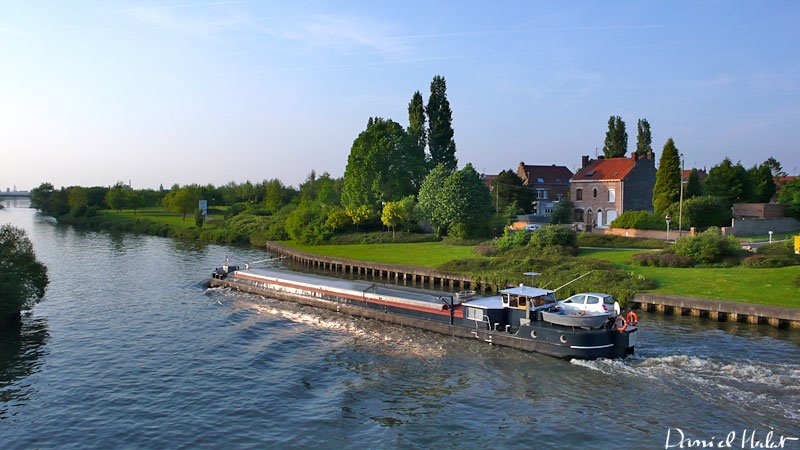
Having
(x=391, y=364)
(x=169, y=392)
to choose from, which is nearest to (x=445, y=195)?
(x=391, y=364)

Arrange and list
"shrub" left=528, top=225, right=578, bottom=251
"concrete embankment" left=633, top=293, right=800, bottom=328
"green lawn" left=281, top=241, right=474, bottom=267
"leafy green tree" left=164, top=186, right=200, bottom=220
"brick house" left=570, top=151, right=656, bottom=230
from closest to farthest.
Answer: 1. "concrete embankment" left=633, top=293, right=800, bottom=328
2. "shrub" left=528, top=225, right=578, bottom=251
3. "green lawn" left=281, top=241, right=474, bottom=267
4. "brick house" left=570, top=151, right=656, bottom=230
5. "leafy green tree" left=164, top=186, right=200, bottom=220

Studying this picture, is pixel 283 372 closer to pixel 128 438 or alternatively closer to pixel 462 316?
pixel 128 438

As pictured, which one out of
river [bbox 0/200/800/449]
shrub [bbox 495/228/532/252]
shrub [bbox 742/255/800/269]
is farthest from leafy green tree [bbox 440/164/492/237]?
river [bbox 0/200/800/449]

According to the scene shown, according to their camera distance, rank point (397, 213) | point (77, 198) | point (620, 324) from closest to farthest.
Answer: point (620, 324) → point (397, 213) → point (77, 198)

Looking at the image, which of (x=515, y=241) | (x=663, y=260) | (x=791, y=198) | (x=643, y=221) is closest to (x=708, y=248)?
(x=663, y=260)

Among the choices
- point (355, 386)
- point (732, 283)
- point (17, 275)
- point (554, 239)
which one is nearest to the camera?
point (355, 386)

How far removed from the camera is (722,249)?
5034cm

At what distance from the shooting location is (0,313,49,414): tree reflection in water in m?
27.0

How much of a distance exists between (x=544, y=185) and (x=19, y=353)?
10663cm

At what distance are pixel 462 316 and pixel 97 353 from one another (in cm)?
2114

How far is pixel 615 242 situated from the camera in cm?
6462

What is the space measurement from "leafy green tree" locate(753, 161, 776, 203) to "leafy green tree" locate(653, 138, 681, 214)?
1479 cm

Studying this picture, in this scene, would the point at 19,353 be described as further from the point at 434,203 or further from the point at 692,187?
the point at 692,187

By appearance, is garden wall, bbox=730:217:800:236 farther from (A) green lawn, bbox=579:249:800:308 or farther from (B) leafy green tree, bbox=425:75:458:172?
(B) leafy green tree, bbox=425:75:458:172
